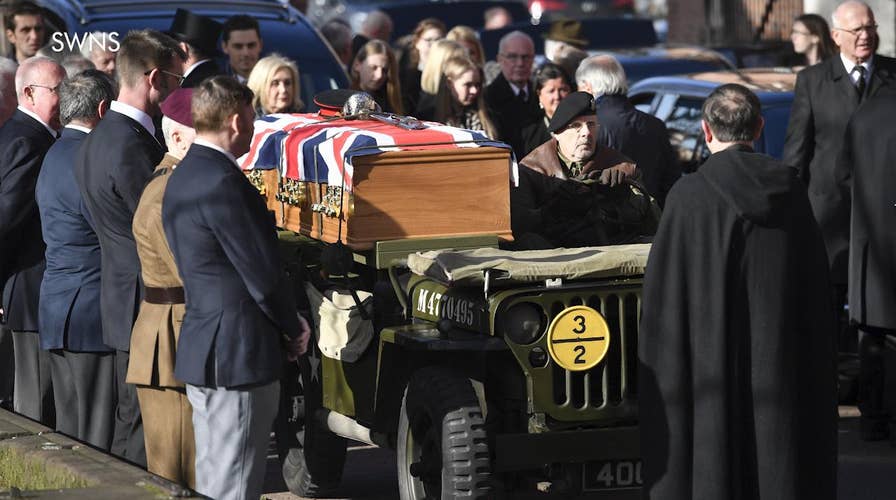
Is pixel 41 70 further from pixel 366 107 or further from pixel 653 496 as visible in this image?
pixel 653 496

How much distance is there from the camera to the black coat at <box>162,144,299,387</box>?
6.11 m

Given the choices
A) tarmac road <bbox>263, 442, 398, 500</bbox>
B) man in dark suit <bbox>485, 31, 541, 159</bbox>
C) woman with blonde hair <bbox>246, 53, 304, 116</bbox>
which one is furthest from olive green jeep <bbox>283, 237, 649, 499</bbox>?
man in dark suit <bbox>485, 31, 541, 159</bbox>

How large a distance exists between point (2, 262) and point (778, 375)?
3.91m

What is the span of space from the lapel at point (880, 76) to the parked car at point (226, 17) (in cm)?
402

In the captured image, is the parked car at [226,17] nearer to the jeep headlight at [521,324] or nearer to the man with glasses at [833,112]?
the man with glasses at [833,112]

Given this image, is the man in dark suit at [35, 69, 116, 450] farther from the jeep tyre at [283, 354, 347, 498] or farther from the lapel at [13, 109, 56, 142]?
the jeep tyre at [283, 354, 347, 498]

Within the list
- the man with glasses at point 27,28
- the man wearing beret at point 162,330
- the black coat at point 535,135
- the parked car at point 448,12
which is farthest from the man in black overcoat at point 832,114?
the parked car at point 448,12

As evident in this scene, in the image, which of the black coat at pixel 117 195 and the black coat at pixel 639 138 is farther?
the black coat at pixel 639 138

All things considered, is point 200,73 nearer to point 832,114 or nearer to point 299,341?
point 832,114

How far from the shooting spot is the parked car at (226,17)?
12844 millimetres

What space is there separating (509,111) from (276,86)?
106 inches

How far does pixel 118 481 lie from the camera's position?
19.1ft

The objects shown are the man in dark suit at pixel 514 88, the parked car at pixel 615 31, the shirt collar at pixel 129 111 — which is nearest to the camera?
the shirt collar at pixel 129 111

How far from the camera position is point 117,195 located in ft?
23.5
